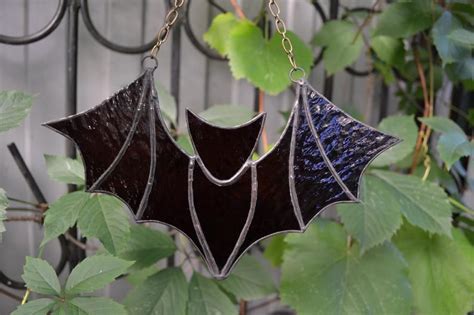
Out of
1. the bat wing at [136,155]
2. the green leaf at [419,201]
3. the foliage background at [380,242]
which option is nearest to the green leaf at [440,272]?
the foliage background at [380,242]

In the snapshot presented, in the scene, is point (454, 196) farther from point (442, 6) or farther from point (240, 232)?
point (240, 232)

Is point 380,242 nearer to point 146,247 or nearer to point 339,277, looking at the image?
point 339,277

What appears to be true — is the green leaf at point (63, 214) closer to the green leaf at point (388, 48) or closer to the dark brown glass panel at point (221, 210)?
the dark brown glass panel at point (221, 210)

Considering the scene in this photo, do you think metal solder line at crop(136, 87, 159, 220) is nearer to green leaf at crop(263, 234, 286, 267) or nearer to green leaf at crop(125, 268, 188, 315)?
green leaf at crop(125, 268, 188, 315)

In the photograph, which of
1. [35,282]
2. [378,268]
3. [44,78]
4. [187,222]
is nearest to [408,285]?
[378,268]

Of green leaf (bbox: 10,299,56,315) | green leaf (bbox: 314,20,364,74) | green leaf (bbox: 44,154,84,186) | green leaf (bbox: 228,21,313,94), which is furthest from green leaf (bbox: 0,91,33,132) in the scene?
green leaf (bbox: 314,20,364,74)

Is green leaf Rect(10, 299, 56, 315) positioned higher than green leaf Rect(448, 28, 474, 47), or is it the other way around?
green leaf Rect(448, 28, 474, 47)

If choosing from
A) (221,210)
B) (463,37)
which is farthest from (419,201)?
(221,210)
